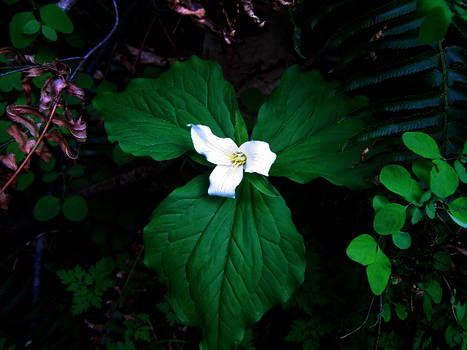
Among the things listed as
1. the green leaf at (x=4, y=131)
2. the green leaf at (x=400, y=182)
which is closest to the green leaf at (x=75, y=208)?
the green leaf at (x=4, y=131)

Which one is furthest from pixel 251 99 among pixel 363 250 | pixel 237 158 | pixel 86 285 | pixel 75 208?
pixel 86 285

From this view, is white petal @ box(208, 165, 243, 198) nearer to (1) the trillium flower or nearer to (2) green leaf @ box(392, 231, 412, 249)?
(1) the trillium flower

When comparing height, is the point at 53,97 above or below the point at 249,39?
above

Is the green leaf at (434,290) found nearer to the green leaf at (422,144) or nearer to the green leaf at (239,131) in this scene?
the green leaf at (422,144)

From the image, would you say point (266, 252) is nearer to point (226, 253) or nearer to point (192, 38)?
point (226, 253)

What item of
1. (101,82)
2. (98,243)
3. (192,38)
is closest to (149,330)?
(98,243)

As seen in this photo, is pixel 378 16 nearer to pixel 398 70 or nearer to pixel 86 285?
pixel 398 70
